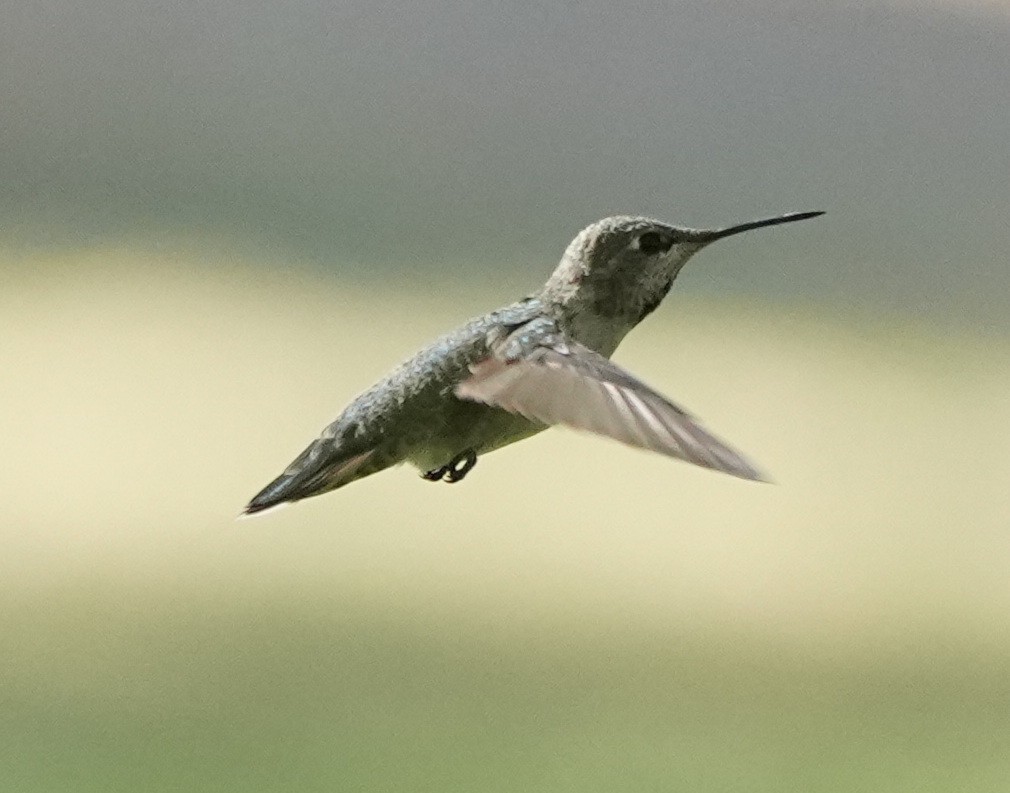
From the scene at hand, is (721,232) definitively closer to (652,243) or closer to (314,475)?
(652,243)

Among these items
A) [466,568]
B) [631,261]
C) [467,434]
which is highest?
[631,261]

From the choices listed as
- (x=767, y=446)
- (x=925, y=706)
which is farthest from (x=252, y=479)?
(x=925, y=706)

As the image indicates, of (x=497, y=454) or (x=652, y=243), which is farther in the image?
(x=497, y=454)

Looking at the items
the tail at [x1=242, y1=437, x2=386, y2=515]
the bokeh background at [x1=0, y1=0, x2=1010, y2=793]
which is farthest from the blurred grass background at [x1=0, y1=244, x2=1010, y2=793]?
the tail at [x1=242, y1=437, x2=386, y2=515]

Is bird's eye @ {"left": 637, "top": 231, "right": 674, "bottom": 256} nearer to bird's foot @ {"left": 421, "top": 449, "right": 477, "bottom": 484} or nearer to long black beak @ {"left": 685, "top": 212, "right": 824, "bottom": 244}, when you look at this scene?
long black beak @ {"left": 685, "top": 212, "right": 824, "bottom": 244}

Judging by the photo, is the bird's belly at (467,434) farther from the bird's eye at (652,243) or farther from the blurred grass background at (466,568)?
the blurred grass background at (466,568)

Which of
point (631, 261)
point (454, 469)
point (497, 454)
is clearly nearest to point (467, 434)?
point (454, 469)

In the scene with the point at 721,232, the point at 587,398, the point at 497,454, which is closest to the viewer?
the point at 587,398

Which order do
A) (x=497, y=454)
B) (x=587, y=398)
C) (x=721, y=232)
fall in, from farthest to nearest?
(x=497, y=454) → (x=721, y=232) → (x=587, y=398)
